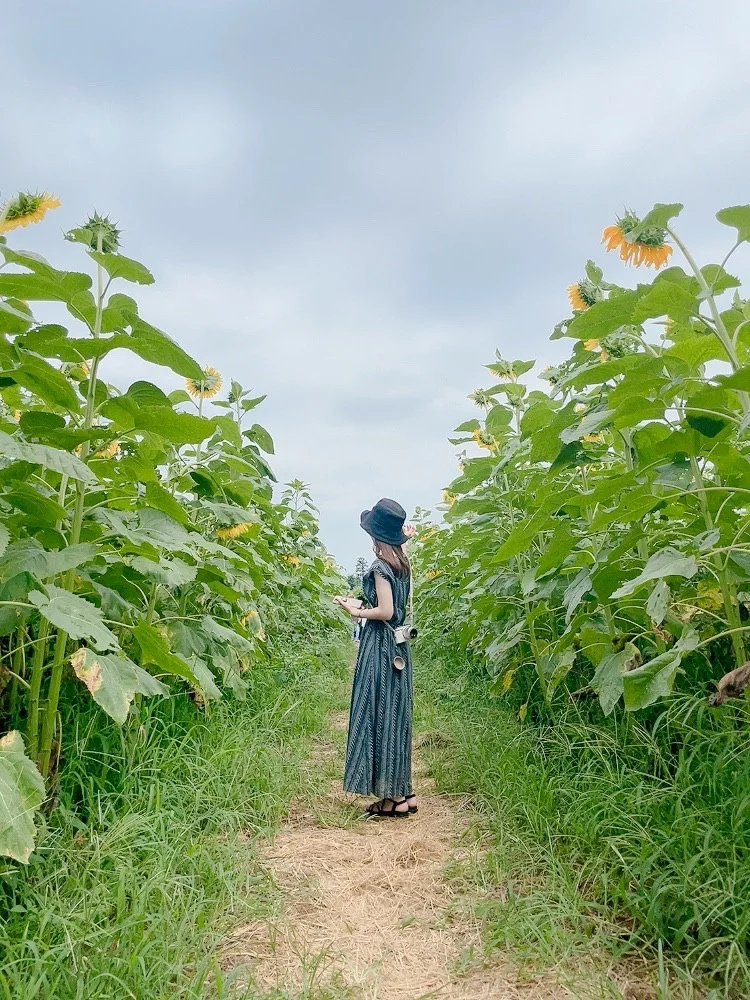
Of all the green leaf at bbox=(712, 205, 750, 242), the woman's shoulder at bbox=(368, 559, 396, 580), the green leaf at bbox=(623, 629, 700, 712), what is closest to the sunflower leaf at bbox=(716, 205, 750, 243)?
the green leaf at bbox=(712, 205, 750, 242)

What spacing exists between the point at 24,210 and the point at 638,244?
194 cm

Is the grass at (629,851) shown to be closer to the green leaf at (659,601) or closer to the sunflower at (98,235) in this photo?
the green leaf at (659,601)

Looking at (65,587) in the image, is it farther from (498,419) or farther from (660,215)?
(498,419)

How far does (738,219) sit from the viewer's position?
190 cm

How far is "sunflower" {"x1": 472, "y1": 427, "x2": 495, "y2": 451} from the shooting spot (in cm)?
398

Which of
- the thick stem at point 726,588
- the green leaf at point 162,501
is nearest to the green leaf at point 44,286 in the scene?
the green leaf at point 162,501

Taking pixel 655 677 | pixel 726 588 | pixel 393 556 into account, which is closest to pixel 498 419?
pixel 393 556

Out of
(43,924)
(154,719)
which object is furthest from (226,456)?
(43,924)

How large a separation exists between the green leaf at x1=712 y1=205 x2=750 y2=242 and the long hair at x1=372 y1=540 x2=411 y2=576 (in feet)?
7.18

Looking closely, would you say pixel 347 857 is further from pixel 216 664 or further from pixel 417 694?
pixel 417 694

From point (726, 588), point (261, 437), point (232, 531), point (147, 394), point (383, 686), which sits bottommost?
point (383, 686)

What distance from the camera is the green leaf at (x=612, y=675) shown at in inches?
90.3

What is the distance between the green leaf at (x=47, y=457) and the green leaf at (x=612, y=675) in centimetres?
160

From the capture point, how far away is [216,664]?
3.30 metres
